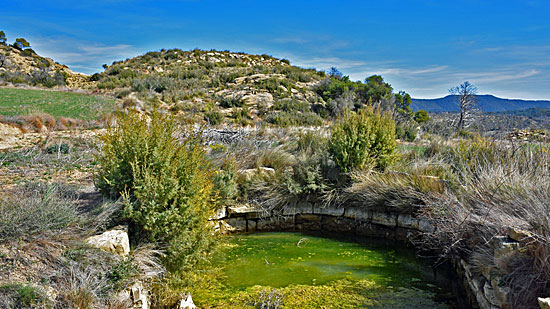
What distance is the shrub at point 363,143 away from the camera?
743 centimetres

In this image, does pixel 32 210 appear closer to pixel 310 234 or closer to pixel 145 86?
pixel 310 234

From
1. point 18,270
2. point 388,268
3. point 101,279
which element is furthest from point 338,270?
point 18,270

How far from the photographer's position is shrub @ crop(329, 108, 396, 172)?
7.43m

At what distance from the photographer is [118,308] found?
340cm

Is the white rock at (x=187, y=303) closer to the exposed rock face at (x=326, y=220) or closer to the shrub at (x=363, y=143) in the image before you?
the exposed rock face at (x=326, y=220)

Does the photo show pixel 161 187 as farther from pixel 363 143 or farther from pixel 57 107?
pixel 57 107

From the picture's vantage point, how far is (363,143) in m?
7.45

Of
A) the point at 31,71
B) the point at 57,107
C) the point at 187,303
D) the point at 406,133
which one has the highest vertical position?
the point at 31,71

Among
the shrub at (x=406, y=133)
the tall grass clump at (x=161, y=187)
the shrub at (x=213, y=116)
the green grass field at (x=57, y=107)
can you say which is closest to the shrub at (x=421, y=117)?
the shrub at (x=406, y=133)

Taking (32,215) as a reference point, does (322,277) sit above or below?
below

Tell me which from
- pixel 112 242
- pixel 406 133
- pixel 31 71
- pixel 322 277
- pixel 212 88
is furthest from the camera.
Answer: pixel 31 71

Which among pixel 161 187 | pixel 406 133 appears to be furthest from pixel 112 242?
pixel 406 133

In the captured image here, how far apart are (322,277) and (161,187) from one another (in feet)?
8.40

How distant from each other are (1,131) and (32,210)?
902 centimetres
